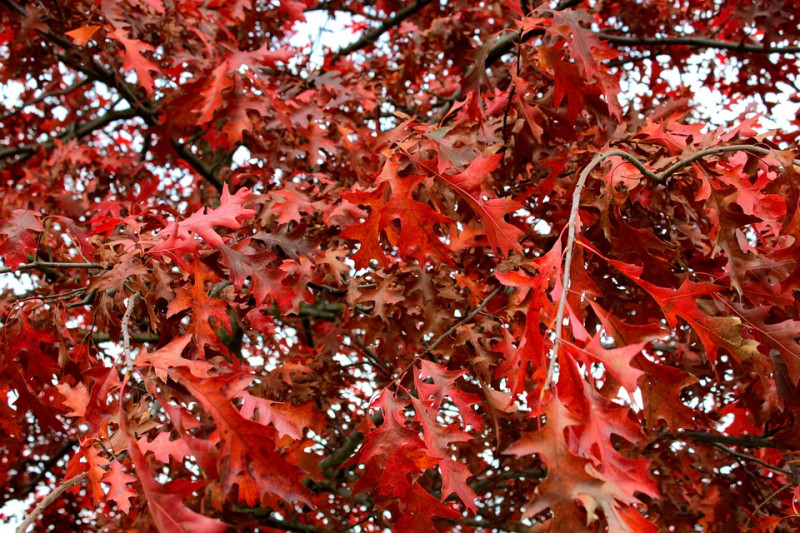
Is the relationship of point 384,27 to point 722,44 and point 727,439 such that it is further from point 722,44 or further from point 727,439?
point 727,439

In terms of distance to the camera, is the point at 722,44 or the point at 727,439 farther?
the point at 722,44

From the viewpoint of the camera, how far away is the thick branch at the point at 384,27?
433cm

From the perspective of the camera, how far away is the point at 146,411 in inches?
64.5

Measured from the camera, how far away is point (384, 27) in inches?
178

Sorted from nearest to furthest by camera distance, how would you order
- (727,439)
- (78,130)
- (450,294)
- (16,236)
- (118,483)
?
(118,483), (16,236), (450,294), (727,439), (78,130)

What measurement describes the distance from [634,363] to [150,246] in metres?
1.42

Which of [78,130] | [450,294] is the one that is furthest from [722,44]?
[78,130]

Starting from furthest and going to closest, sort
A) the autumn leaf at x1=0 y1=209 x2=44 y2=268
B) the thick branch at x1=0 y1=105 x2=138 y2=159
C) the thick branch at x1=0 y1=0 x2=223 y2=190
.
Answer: the thick branch at x1=0 y1=105 x2=138 y2=159
the thick branch at x1=0 y1=0 x2=223 y2=190
the autumn leaf at x1=0 y1=209 x2=44 y2=268

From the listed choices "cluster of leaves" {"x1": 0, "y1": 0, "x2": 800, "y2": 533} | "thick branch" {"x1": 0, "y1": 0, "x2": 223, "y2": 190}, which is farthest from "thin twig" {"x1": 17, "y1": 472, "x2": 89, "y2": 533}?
"thick branch" {"x1": 0, "y1": 0, "x2": 223, "y2": 190}

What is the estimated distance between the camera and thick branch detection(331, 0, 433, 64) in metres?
4.33

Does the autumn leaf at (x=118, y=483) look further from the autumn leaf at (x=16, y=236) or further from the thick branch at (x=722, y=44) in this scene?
the thick branch at (x=722, y=44)

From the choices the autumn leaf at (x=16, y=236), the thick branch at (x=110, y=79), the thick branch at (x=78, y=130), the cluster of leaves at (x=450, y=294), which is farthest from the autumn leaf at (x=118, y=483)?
the thick branch at (x=78, y=130)

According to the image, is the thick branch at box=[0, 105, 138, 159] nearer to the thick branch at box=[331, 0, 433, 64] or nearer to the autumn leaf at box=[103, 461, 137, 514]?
the thick branch at box=[331, 0, 433, 64]

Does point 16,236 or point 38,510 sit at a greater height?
A: point 16,236
